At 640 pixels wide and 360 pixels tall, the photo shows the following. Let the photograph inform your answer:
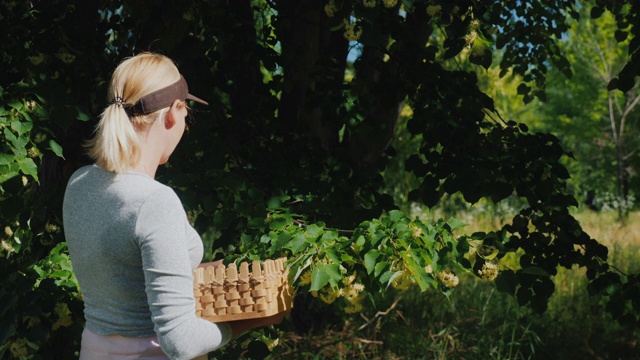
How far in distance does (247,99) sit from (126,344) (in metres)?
2.21

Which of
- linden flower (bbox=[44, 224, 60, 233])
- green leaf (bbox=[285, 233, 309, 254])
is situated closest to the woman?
green leaf (bbox=[285, 233, 309, 254])

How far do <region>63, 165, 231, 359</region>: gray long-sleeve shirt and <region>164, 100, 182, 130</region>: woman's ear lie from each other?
14 centimetres

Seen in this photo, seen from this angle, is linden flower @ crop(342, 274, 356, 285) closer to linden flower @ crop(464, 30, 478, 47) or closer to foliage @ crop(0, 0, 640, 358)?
foliage @ crop(0, 0, 640, 358)

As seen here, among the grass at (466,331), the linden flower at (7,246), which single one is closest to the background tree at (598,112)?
the grass at (466,331)

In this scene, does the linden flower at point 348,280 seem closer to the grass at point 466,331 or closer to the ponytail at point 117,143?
the ponytail at point 117,143

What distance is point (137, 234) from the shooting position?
147 cm

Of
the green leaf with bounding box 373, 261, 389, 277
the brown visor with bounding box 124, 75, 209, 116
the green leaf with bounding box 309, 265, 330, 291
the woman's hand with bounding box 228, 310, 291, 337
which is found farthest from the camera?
the green leaf with bounding box 373, 261, 389, 277

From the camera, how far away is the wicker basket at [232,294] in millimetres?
1651

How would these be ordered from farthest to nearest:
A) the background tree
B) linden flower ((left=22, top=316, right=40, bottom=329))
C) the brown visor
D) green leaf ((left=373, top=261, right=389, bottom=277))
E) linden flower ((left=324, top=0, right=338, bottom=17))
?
1. the background tree
2. linden flower ((left=324, top=0, right=338, bottom=17))
3. linden flower ((left=22, top=316, right=40, bottom=329))
4. green leaf ((left=373, top=261, right=389, bottom=277))
5. the brown visor

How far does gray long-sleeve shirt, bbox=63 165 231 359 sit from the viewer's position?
146cm

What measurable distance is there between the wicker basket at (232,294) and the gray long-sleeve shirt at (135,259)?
1.6 inches

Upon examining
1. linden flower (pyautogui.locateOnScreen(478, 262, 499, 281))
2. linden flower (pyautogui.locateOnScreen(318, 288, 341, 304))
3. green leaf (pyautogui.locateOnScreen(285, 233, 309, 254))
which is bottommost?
linden flower (pyautogui.locateOnScreen(478, 262, 499, 281))

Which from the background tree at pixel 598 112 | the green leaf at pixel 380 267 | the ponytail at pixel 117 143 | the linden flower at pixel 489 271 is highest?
the ponytail at pixel 117 143

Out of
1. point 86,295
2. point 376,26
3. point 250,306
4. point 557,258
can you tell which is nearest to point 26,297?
point 86,295
